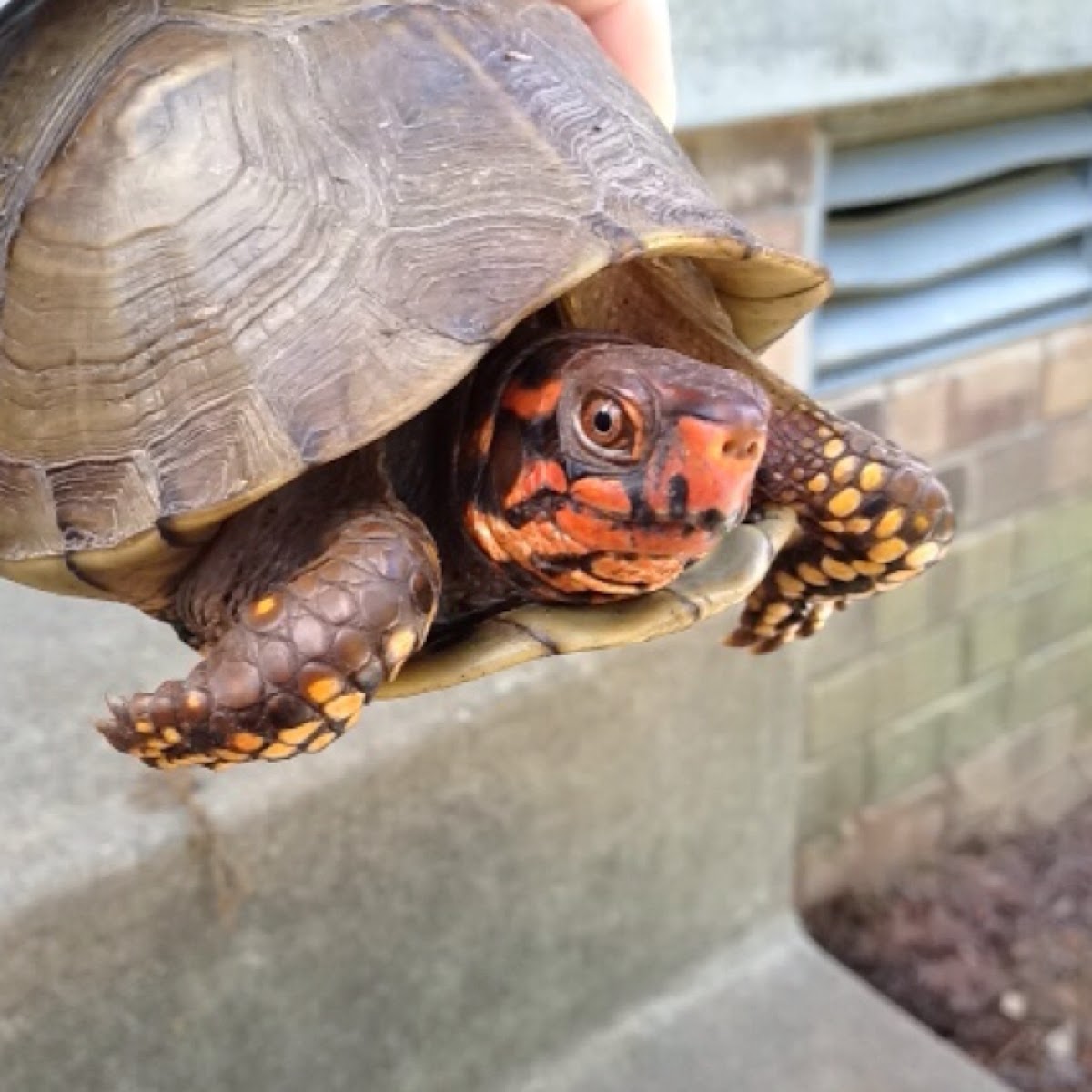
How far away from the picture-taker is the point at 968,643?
107 inches

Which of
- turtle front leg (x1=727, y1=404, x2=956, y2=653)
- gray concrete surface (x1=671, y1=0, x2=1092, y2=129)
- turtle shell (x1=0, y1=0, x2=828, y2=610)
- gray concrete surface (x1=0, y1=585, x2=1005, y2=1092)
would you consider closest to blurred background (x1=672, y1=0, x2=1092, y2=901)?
gray concrete surface (x1=671, y1=0, x2=1092, y2=129)

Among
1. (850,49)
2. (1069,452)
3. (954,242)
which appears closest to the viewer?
(850,49)

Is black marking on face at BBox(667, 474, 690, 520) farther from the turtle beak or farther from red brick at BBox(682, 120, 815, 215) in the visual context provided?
red brick at BBox(682, 120, 815, 215)

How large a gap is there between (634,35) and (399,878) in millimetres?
1027

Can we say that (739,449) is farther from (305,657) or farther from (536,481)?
(305,657)

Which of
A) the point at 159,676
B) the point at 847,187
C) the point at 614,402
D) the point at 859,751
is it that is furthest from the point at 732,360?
the point at 859,751

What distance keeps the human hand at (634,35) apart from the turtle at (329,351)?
221 mm

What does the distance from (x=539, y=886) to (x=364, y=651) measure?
1.23 metres

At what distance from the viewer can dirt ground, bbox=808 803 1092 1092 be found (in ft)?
7.80

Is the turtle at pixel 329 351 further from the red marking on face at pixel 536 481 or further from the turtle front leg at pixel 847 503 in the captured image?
the turtle front leg at pixel 847 503

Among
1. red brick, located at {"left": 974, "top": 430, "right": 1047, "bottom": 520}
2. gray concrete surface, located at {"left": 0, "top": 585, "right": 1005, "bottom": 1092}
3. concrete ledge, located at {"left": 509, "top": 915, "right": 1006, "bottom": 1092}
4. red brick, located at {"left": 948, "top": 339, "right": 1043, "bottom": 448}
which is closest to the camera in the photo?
gray concrete surface, located at {"left": 0, "top": 585, "right": 1005, "bottom": 1092}

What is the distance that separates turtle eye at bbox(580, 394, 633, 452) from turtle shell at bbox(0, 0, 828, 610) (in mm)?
58

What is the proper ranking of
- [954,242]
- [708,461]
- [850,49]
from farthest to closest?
1. [954,242]
2. [850,49]
3. [708,461]

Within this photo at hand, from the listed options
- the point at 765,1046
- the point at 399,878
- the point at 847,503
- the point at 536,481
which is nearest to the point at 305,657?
the point at 536,481
